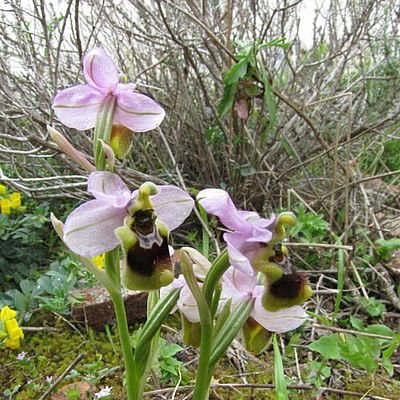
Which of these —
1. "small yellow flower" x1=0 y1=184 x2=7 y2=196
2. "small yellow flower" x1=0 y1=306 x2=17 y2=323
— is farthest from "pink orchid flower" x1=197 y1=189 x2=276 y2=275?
"small yellow flower" x1=0 y1=184 x2=7 y2=196

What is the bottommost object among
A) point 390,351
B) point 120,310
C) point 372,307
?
point 372,307

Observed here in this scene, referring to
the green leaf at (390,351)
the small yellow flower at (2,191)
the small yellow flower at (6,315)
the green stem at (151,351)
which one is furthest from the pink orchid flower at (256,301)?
the small yellow flower at (2,191)

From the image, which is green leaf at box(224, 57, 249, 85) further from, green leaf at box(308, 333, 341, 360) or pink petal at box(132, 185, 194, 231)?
pink petal at box(132, 185, 194, 231)

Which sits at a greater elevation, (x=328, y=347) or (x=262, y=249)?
(x=262, y=249)

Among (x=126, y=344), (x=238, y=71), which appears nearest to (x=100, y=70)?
(x=126, y=344)

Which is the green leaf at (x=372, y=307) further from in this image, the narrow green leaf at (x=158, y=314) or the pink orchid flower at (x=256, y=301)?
the narrow green leaf at (x=158, y=314)

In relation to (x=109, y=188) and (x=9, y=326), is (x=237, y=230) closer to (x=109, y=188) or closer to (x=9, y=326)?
(x=109, y=188)
